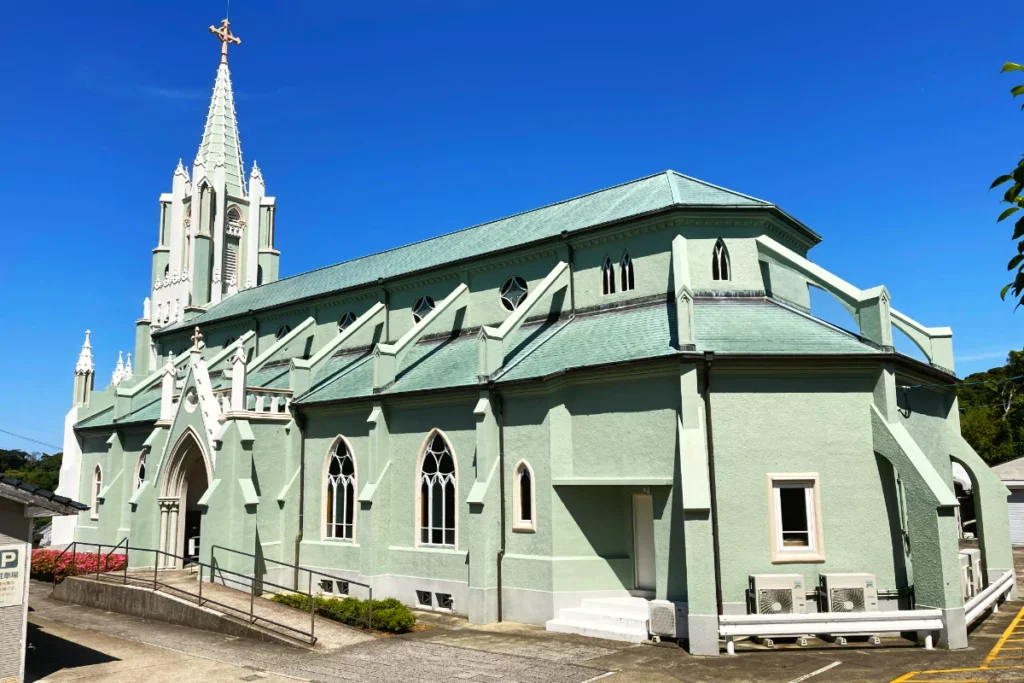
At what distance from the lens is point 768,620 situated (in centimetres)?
1521

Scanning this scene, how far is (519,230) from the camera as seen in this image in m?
26.0

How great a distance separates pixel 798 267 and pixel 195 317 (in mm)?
31217

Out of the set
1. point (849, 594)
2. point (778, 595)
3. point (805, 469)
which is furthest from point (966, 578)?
point (778, 595)

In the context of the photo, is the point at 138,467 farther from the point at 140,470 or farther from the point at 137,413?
the point at 137,413

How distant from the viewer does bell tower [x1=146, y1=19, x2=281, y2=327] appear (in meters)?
42.1

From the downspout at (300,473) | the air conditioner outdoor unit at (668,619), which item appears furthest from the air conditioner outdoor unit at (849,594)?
the downspout at (300,473)

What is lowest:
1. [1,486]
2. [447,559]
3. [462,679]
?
[462,679]

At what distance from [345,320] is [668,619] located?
61.0 ft

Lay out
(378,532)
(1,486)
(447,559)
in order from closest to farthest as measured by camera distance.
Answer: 1. (1,486)
2. (447,559)
3. (378,532)

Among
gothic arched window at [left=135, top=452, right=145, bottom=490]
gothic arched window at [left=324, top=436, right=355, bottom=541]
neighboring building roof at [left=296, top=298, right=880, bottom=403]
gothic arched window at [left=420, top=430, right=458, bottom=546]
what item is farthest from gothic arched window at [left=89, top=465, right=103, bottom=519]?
gothic arched window at [left=420, top=430, right=458, bottom=546]

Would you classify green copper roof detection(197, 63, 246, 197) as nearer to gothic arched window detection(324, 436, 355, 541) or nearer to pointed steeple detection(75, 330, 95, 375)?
pointed steeple detection(75, 330, 95, 375)

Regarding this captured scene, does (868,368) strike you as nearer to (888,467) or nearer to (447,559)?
(888,467)

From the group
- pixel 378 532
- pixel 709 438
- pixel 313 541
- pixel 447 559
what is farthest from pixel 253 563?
pixel 709 438

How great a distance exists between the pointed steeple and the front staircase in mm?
34198
